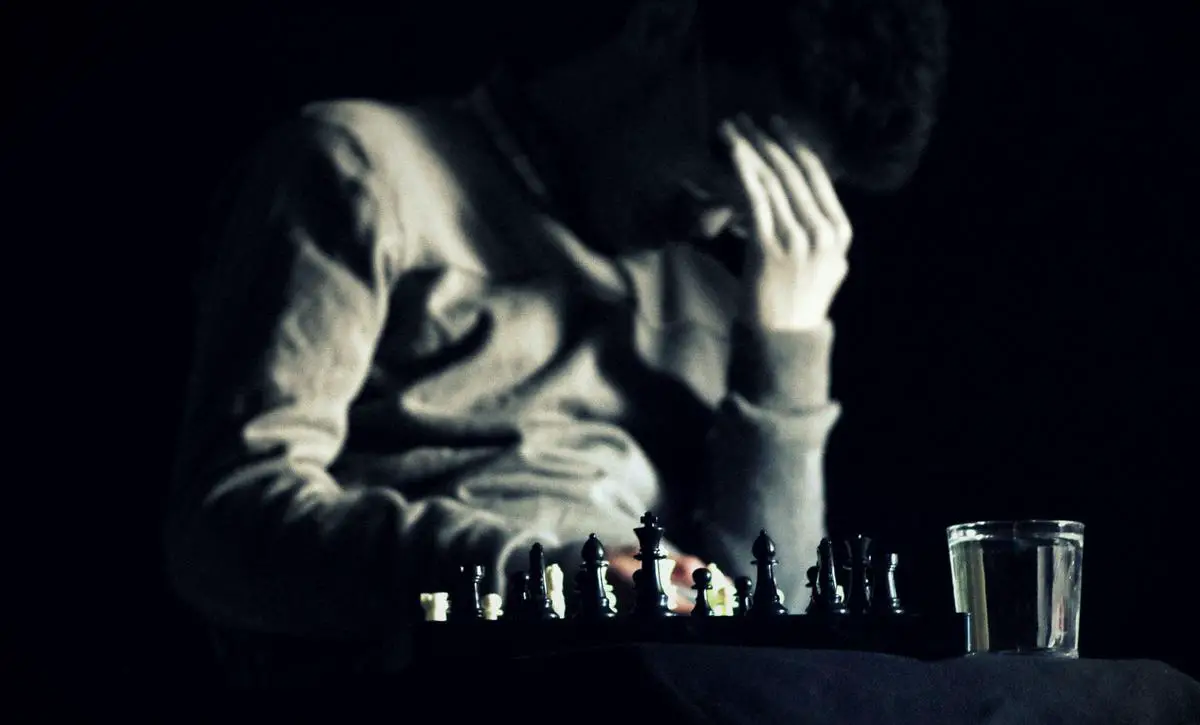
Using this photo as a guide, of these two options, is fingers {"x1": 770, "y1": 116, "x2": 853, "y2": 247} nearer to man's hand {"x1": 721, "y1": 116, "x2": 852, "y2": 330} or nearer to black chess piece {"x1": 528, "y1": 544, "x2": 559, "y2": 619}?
man's hand {"x1": 721, "y1": 116, "x2": 852, "y2": 330}

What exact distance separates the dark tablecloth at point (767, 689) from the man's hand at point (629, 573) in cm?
44

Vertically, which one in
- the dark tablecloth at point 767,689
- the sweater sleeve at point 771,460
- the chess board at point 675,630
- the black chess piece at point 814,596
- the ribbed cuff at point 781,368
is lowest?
the dark tablecloth at point 767,689

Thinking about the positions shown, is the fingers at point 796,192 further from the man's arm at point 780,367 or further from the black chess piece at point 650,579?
the black chess piece at point 650,579

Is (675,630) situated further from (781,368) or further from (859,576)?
(781,368)

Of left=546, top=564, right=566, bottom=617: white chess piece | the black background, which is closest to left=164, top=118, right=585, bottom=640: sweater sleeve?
the black background

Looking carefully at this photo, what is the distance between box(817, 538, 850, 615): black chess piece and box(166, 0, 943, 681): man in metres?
0.40

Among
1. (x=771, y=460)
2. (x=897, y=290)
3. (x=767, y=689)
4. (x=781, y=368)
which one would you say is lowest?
(x=767, y=689)

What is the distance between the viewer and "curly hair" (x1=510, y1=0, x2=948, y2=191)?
1738mm

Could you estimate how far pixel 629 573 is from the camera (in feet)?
4.23

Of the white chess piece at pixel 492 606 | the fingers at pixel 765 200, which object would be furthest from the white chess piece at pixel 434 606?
the fingers at pixel 765 200

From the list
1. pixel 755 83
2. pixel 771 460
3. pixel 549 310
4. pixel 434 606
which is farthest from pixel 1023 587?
pixel 755 83

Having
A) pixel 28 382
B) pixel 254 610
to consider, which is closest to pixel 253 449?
pixel 254 610

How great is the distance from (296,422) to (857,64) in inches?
28.8

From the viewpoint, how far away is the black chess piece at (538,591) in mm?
904
